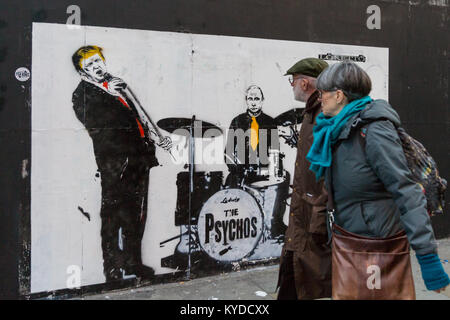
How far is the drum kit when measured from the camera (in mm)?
4699

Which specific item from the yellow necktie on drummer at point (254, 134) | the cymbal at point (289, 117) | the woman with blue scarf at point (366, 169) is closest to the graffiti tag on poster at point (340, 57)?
the cymbal at point (289, 117)

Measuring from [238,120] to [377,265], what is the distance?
112 inches

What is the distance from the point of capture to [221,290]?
4574mm

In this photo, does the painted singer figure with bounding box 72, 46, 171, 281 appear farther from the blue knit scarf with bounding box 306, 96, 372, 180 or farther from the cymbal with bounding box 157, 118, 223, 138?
the blue knit scarf with bounding box 306, 96, 372, 180

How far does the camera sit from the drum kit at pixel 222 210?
15.4 ft

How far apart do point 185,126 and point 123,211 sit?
104 centimetres

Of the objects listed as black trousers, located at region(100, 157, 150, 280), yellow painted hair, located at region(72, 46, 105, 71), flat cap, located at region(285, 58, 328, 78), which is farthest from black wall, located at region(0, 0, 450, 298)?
flat cap, located at region(285, 58, 328, 78)

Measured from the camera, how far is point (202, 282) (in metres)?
4.77

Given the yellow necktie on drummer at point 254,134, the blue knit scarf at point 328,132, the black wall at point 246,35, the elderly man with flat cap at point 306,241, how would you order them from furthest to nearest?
1. the yellow necktie on drummer at point 254,134
2. the black wall at point 246,35
3. the elderly man with flat cap at point 306,241
4. the blue knit scarf at point 328,132

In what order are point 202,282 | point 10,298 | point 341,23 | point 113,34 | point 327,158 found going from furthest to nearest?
point 341,23, point 202,282, point 113,34, point 10,298, point 327,158

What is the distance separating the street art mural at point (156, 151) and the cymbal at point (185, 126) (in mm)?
11

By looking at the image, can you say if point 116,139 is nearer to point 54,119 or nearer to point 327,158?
point 54,119

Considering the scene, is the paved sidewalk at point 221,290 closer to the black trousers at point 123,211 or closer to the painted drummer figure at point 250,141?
the black trousers at point 123,211
